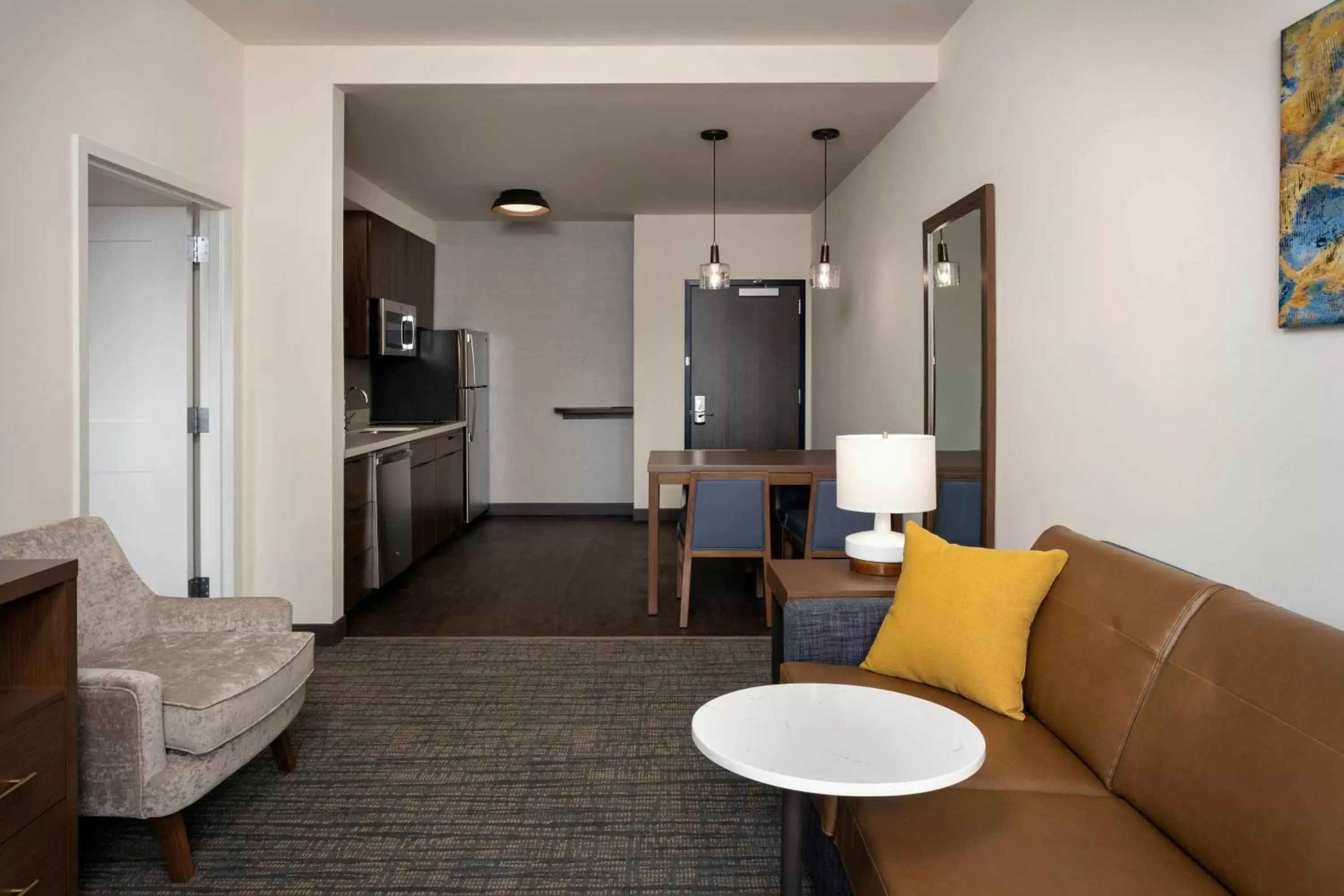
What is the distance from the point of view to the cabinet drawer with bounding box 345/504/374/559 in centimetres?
431

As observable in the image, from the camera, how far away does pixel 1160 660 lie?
1611 millimetres

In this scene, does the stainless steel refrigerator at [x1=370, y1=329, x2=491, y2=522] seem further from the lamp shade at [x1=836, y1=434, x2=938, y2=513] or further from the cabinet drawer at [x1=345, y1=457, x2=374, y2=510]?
the lamp shade at [x1=836, y1=434, x2=938, y2=513]

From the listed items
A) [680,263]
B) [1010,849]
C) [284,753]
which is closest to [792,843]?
[1010,849]

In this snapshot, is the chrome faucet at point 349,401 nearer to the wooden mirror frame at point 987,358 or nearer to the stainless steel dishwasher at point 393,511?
the stainless steel dishwasher at point 393,511

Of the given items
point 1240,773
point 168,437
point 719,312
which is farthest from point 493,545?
point 1240,773

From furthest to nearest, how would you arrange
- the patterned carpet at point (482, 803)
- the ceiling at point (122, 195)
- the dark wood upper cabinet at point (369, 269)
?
the dark wood upper cabinet at point (369, 269), the ceiling at point (122, 195), the patterned carpet at point (482, 803)

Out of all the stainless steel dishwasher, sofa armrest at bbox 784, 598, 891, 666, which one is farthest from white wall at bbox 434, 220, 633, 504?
sofa armrest at bbox 784, 598, 891, 666

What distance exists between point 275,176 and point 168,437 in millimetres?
1241

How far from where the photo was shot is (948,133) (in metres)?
3.75

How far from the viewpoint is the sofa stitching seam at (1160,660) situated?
161 cm

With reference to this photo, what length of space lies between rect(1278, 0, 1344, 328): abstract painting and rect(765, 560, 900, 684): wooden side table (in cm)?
116

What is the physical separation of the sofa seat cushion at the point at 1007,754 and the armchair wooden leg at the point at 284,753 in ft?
5.13

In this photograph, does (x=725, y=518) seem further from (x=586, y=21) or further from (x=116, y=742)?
(x=116, y=742)

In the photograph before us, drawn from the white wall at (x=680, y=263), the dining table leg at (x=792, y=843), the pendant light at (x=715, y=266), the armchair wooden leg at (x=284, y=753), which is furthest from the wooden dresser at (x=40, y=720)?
the white wall at (x=680, y=263)
